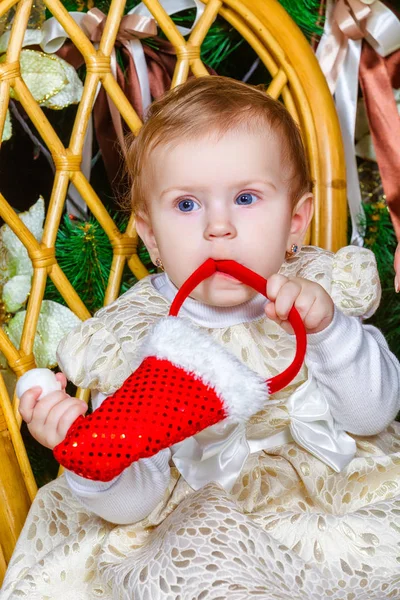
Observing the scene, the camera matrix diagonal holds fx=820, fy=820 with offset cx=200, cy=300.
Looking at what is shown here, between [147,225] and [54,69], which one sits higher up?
[54,69]

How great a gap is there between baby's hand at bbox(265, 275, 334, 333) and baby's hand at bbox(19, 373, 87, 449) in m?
0.21

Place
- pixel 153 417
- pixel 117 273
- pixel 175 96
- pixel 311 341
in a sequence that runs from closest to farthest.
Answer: pixel 153 417 < pixel 311 341 < pixel 175 96 < pixel 117 273

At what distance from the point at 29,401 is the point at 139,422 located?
147mm

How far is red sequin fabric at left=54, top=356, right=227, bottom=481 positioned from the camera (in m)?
0.67

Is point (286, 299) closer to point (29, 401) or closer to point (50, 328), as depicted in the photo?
point (29, 401)

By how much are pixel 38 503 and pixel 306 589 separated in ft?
1.18

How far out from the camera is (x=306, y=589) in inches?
29.3

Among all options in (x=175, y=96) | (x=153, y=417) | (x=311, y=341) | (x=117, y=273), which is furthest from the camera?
(x=117, y=273)

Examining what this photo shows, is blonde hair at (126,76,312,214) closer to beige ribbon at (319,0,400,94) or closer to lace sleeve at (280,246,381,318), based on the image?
lace sleeve at (280,246,381,318)

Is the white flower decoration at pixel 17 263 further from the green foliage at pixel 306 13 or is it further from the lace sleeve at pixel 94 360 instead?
the green foliage at pixel 306 13

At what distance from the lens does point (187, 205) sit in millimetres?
909

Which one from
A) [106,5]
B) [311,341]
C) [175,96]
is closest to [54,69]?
[106,5]

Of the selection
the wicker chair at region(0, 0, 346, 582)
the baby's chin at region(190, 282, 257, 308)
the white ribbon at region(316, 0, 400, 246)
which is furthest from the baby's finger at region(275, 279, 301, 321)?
the white ribbon at region(316, 0, 400, 246)

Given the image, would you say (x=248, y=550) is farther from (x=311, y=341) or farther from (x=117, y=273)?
(x=117, y=273)
